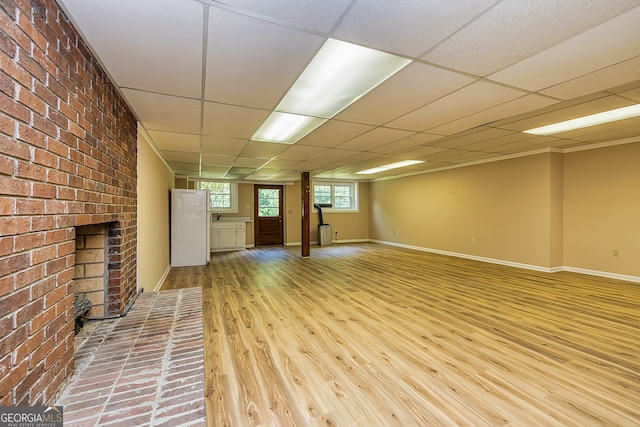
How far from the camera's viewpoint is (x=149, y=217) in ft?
11.6

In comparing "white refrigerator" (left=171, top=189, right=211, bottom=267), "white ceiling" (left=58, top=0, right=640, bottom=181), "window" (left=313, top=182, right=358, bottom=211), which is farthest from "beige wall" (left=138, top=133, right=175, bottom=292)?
"window" (left=313, top=182, right=358, bottom=211)

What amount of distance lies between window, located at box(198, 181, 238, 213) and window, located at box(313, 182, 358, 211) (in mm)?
2583

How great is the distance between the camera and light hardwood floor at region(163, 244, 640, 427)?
5.06 feet

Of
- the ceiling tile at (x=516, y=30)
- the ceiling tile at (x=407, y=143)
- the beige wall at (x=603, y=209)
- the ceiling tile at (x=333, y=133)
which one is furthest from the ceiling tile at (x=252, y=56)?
the beige wall at (x=603, y=209)

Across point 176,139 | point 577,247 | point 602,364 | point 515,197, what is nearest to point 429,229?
point 515,197

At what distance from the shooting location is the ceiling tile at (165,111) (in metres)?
2.34

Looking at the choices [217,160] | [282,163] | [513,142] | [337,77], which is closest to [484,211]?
[513,142]

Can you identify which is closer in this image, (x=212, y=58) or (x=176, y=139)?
(x=212, y=58)

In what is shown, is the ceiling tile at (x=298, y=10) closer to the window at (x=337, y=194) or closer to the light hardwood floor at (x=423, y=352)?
the light hardwood floor at (x=423, y=352)

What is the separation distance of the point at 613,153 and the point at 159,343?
21.7ft

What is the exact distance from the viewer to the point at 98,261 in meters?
2.23

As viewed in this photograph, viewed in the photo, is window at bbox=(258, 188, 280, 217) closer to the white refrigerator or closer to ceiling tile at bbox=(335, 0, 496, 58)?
the white refrigerator

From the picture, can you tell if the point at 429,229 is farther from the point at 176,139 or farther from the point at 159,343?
the point at 159,343

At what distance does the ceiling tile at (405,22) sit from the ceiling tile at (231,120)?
142cm
